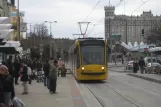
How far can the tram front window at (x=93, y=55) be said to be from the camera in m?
27.7

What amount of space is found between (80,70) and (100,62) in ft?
5.00

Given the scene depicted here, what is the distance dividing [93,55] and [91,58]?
0.26 metres

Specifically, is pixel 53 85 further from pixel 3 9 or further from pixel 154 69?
pixel 3 9

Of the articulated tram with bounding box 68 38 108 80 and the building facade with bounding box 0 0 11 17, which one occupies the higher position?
the building facade with bounding box 0 0 11 17

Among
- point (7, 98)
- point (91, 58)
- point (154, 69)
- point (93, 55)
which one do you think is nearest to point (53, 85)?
point (91, 58)

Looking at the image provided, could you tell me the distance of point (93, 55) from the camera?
91.1ft

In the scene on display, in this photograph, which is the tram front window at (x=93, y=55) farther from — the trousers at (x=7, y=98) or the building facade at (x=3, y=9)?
the building facade at (x=3, y=9)

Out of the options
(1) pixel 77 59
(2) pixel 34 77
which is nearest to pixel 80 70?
(1) pixel 77 59

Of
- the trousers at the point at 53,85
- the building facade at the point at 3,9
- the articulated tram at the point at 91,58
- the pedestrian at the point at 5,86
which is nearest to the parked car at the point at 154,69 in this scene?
the articulated tram at the point at 91,58

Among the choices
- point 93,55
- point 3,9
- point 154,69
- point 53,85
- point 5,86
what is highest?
point 3,9

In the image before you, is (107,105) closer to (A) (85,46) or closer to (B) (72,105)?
(B) (72,105)

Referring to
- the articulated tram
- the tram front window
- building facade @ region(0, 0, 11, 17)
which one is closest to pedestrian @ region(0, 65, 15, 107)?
the articulated tram

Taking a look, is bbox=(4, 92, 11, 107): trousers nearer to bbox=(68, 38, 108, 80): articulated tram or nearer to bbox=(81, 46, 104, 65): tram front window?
bbox=(68, 38, 108, 80): articulated tram

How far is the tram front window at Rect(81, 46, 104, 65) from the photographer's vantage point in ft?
90.7
